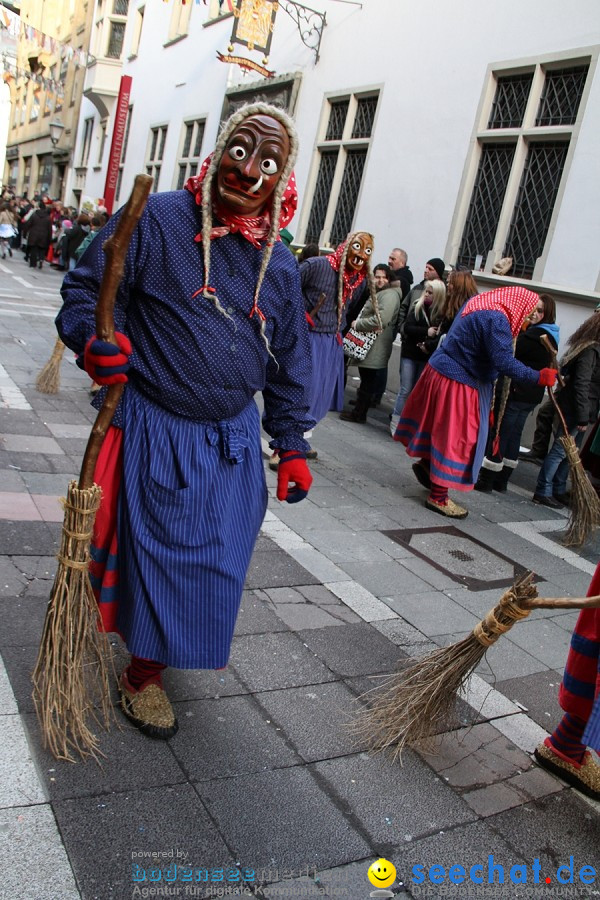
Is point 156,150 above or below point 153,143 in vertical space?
below

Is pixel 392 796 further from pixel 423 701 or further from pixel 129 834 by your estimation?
pixel 129 834

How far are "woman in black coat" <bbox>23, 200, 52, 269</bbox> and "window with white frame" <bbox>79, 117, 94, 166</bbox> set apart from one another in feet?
27.6

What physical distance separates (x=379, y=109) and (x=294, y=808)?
1117 cm

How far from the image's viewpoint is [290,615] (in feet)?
12.1

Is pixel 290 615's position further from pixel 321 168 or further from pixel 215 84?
pixel 215 84

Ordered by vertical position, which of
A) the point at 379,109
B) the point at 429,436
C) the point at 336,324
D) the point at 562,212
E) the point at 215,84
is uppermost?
the point at 215,84

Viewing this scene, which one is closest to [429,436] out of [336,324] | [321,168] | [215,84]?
[336,324]

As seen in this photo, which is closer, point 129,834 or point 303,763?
point 129,834

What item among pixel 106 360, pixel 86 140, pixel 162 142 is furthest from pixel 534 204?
pixel 86 140

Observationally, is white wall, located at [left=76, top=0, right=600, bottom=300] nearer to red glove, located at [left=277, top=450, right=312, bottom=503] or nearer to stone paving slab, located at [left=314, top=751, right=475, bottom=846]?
red glove, located at [left=277, top=450, right=312, bottom=503]

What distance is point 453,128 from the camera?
10.3 metres

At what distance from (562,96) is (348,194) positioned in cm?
428

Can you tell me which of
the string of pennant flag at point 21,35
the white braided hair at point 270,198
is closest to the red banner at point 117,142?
the string of pennant flag at point 21,35

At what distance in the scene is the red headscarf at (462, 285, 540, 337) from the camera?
5383mm
